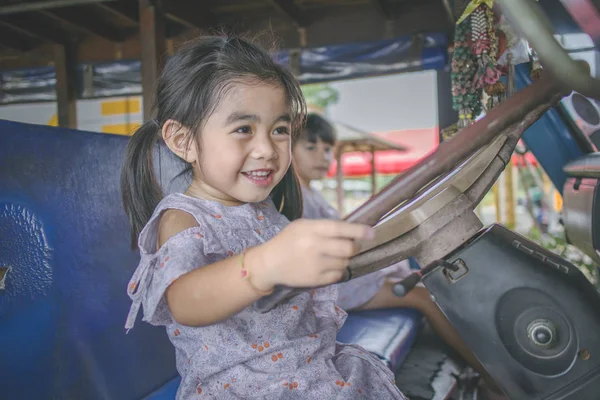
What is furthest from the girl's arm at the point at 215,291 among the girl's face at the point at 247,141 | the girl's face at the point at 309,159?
the girl's face at the point at 309,159

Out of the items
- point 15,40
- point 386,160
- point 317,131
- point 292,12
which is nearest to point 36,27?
point 15,40

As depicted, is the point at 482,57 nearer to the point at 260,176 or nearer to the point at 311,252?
the point at 260,176

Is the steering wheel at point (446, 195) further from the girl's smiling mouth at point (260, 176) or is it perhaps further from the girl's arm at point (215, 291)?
the girl's smiling mouth at point (260, 176)

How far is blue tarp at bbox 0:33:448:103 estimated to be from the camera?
3.82m

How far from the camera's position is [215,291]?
0.66 m

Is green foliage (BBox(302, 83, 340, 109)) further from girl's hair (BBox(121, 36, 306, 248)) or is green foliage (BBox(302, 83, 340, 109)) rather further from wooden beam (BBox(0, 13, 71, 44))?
girl's hair (BBox(121, 36, 306, 248))

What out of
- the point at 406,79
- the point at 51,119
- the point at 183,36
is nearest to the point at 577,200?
the point at 183,36

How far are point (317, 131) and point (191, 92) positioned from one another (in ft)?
6.71

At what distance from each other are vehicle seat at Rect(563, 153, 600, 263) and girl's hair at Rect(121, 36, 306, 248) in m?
0.66

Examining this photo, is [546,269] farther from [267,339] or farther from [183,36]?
[183,36]

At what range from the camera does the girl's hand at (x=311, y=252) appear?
53 cm

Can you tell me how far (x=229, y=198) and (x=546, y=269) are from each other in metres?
0.59

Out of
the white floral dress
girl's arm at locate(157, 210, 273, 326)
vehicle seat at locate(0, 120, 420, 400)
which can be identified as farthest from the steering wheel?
vehicle seat at locate(0, 120, 420, 400)

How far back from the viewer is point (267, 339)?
0.94 meters
